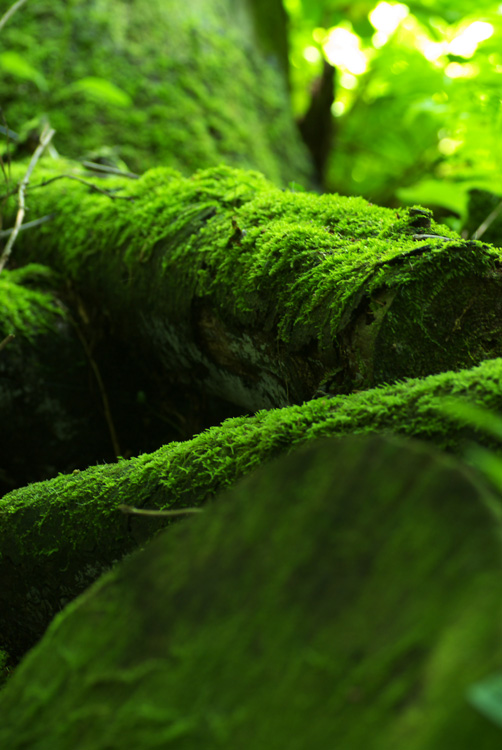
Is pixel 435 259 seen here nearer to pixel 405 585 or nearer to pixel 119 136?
pixel 405 585

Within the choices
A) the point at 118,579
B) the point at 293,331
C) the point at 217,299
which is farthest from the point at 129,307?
the point at 118,579

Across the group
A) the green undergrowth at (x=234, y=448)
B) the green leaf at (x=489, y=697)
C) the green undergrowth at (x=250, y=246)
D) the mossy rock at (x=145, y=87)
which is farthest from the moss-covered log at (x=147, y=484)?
the mossy rock at (x=145, y=87)

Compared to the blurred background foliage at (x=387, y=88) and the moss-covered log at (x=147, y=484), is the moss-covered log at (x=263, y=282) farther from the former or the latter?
the blurred background foliage at (x=387, y=88)

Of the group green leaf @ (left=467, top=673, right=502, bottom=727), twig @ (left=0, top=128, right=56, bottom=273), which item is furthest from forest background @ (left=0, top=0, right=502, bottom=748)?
twig @ (left=0, top=128, right=56, bottom=273)

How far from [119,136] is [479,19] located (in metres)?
3.77

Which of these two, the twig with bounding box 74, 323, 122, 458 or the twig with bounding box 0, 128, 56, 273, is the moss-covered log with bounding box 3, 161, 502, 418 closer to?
the twig with bounding box 74, 323, 122, 458

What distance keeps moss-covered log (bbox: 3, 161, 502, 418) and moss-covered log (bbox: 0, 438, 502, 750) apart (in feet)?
2.91

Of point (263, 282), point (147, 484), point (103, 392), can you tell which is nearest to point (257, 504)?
point (147, 484)

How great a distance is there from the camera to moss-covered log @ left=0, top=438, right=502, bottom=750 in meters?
0.77

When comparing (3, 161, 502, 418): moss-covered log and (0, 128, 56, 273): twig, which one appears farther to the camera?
(0, 128, 56, 273): twig

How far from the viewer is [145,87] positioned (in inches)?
208

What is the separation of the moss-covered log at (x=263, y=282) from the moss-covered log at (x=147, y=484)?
297 mm

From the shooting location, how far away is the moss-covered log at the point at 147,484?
4.63 feet

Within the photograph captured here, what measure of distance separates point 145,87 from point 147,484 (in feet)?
15.6
